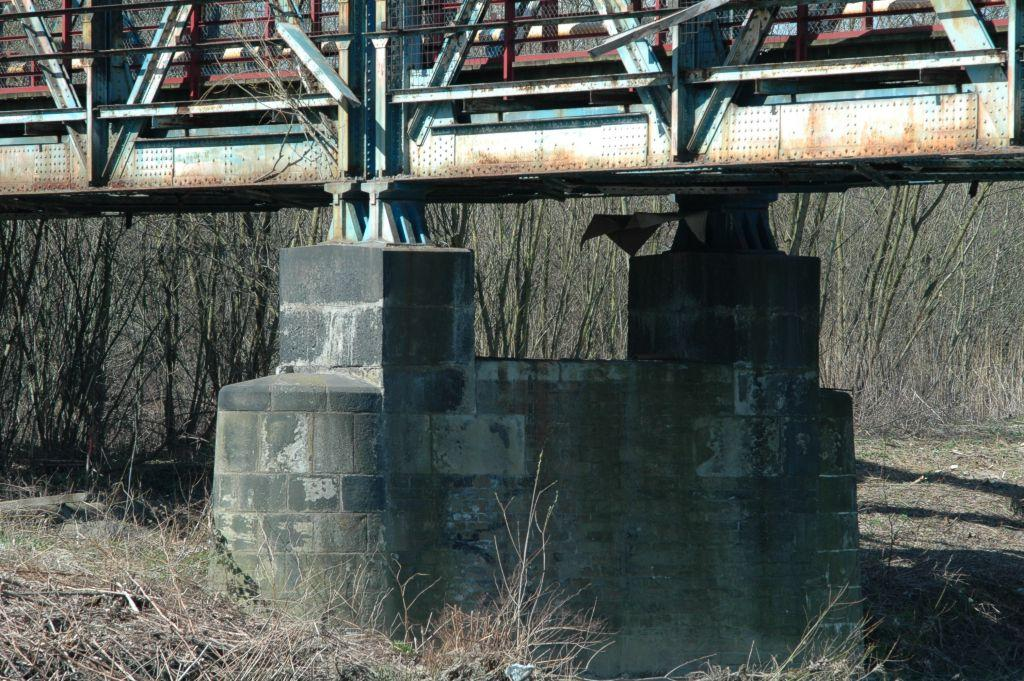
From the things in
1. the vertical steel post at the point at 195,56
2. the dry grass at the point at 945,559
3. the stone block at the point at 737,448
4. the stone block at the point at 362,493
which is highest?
the vertical steel post at the point at 195,56

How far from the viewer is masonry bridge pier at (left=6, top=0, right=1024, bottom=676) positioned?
29.1 feet

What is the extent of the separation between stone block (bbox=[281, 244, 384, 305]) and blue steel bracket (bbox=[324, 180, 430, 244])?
22cm

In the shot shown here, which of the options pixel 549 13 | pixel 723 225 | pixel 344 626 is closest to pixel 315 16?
pixel 549 13

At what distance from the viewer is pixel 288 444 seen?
363 inches

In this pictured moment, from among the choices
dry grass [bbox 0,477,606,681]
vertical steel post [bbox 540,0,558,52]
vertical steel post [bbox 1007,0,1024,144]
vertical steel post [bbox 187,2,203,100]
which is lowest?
dry grass [bbox 0,477,606,681]

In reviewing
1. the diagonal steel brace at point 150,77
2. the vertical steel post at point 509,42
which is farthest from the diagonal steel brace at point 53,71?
the vertical steel post at point 509,42

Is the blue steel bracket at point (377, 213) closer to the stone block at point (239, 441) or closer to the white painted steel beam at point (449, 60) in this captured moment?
the white painted steel beam at point (449, 60)

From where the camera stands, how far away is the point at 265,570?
916 cm

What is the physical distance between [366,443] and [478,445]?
34.8 inches

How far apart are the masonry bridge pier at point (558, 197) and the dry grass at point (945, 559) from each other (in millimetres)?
2217

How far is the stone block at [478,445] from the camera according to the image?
31.4ft

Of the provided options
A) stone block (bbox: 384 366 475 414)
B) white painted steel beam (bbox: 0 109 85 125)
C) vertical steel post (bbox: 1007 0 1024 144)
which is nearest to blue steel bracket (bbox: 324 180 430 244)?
stone block (bbox: 384 366 475 414)

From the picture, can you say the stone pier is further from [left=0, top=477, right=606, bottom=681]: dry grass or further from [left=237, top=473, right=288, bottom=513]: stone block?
[left=0, top=477, right=606, bottom=681]: dry grass

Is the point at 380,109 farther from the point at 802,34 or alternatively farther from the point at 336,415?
the point at 802,34
